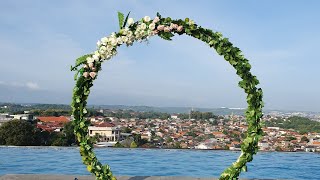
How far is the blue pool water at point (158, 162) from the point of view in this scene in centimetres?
1295

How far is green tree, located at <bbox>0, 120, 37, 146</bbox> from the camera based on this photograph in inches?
804

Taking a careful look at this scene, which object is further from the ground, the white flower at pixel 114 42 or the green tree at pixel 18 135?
the white flower at pixel 114 42

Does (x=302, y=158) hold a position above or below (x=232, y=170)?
below

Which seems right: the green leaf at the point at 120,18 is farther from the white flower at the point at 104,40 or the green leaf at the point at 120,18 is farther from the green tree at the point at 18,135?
the green tree at the point at 18,135

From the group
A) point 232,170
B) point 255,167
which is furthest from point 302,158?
point 232,170

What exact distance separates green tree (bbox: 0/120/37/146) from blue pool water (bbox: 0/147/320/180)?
123 inches

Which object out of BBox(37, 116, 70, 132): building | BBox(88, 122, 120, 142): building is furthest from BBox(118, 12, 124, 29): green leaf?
BBox(88, 122, 120, 142): building

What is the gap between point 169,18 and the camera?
11.9 ft

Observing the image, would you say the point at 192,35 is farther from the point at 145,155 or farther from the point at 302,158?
the point at 302,158

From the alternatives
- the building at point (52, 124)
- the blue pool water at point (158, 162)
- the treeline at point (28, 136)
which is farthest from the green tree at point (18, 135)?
the blue pool water at point (158, 162)

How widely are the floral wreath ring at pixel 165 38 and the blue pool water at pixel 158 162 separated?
8287 mm

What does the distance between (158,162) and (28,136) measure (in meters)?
8.45

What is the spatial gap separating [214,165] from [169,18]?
11.5 metres

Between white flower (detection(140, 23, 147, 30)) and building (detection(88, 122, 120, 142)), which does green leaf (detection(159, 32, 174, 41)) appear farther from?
building (detection(88, 122, 120, 142))
